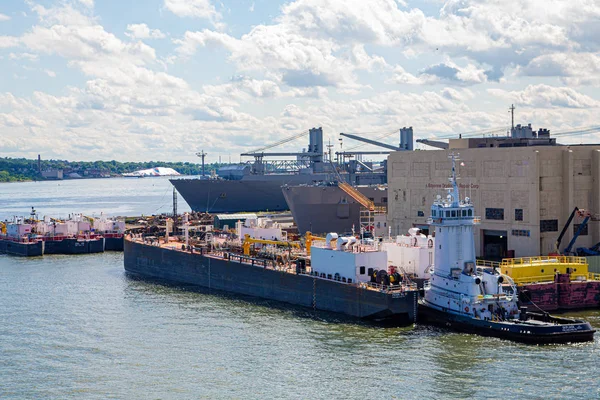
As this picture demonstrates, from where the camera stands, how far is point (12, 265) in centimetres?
7219

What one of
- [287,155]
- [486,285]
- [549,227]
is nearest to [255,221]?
[549,227]

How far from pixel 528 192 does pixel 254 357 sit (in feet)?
82.0

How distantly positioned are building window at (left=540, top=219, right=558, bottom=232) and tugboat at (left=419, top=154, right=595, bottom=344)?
1233 cm

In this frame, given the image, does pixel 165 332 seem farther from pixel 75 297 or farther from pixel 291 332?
pixel 75 297

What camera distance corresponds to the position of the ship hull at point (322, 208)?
78.2 meters

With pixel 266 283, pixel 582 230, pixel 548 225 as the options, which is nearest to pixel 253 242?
pixel 266 283

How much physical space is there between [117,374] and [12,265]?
4069 centimetres

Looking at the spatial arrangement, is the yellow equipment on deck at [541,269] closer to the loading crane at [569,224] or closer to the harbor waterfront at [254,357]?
the harbor waterfront at [254,357]

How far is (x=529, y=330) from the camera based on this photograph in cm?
3791

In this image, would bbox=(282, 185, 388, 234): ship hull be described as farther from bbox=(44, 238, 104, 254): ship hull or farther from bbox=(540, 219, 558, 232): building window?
bbox=(540, 219, 558, 232): building window

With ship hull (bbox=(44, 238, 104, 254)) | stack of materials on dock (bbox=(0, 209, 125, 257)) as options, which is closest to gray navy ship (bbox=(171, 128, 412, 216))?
stack of materials on dock (bbox=(0, 209, 125, 257))

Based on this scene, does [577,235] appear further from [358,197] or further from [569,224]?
[358,197]

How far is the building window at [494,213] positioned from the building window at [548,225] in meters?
2.66

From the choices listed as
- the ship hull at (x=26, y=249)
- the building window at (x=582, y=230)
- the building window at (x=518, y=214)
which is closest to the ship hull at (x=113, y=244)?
the ship hull at (x=26, y=249)
